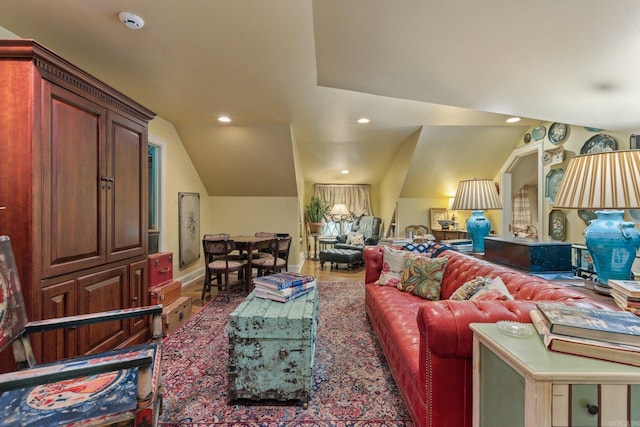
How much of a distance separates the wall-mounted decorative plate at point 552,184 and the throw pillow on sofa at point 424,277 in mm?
2358

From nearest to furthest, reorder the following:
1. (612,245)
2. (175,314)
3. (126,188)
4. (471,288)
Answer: (612,245) < (471,288) < (126,188) < (175,314)

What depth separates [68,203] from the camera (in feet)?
5.13

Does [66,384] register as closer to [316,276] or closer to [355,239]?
[316,276]

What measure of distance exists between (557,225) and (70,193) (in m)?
4.93

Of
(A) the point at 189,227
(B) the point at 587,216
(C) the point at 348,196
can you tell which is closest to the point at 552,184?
(B) the point at 587,216

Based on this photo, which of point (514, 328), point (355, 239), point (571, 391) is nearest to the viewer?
A: point (571, 391)

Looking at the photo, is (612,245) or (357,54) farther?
Result: (357,54)

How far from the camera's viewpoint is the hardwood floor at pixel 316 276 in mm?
3611

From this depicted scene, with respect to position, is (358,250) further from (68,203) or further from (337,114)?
(68,203)

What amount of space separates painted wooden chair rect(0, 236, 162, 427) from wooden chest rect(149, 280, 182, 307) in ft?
4.47

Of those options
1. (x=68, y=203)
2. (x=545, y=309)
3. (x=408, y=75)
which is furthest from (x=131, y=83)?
(x=545, y=309)

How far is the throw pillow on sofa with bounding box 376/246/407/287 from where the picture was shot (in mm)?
2658

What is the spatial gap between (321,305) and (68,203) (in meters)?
2.64

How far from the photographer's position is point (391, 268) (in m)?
2.73
